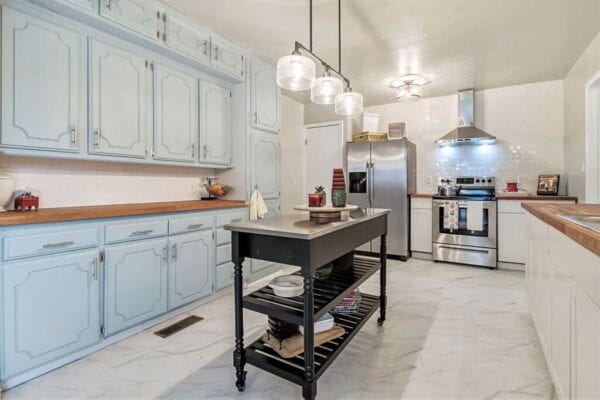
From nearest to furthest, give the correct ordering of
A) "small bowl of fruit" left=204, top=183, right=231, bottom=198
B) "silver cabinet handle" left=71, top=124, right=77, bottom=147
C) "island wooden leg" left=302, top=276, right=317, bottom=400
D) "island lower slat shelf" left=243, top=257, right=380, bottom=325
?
1. "island wooden leg" left=302, top=276, right=317, bottom=400
2. "island lower slat shelf" left=243, top=257, right=380, bottom=325
3. "silver cabinet handle" left=71, top=124, right=77, bottom=147
4. "small bowl of fruit" left=204, top=183, right=231, bottom=198

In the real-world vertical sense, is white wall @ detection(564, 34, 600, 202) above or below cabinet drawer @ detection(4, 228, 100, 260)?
above

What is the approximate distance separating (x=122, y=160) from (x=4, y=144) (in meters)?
0.71

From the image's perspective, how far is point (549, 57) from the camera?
11.1 feet

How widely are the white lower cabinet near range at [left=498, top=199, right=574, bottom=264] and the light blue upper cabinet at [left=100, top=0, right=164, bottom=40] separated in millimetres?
4207

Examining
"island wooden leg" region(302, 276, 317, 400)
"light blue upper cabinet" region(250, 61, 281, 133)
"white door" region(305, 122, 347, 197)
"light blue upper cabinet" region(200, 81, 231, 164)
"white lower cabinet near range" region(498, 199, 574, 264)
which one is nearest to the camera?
"island wooden leg" region(302, 276, 317, 400)

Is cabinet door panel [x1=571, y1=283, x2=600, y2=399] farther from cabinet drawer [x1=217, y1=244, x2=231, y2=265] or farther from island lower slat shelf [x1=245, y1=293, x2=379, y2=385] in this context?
cabinet drawer [x1=217, y1=244, x2=231, y2=265]

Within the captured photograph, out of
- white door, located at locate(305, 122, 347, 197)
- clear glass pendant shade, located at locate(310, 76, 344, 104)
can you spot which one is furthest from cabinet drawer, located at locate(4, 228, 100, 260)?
white door, located at locate(305, 122, 347, 197)

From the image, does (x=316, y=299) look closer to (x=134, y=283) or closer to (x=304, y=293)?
(x=304, y=293)

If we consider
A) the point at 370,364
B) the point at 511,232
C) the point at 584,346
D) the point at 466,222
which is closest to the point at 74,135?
the point at 370,364

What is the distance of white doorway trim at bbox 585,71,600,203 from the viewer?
118 inches

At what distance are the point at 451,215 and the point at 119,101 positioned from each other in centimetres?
401

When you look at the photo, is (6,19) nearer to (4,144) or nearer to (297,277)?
(4,144)

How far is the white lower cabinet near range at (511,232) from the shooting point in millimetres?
3889

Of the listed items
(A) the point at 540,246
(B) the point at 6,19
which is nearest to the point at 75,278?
(B) the point at 6,19
